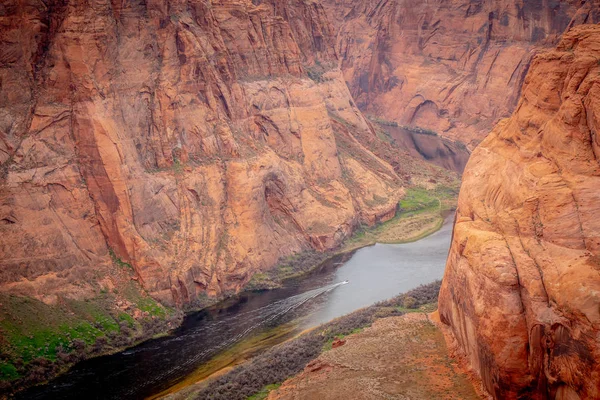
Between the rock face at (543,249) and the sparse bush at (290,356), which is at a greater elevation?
the rock face at (543,249)

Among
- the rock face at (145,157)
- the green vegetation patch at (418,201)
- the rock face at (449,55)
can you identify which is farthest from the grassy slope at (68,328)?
the rock face at (449,55)

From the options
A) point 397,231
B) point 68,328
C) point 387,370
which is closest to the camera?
point 387,370

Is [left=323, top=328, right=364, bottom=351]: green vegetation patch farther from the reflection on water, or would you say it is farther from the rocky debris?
the reflection on water

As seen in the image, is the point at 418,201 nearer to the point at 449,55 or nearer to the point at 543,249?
the point at 449,55

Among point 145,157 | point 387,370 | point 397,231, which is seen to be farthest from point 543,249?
point 397,231

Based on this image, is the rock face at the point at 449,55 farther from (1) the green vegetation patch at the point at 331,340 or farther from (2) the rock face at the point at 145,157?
(1) the green vegetation patch at the point at 331,340

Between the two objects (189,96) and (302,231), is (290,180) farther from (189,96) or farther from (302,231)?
(189,96)

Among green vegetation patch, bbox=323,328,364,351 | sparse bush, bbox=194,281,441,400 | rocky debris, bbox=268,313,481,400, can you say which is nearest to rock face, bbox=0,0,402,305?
sparse bush, bbox=194,281,441,400
